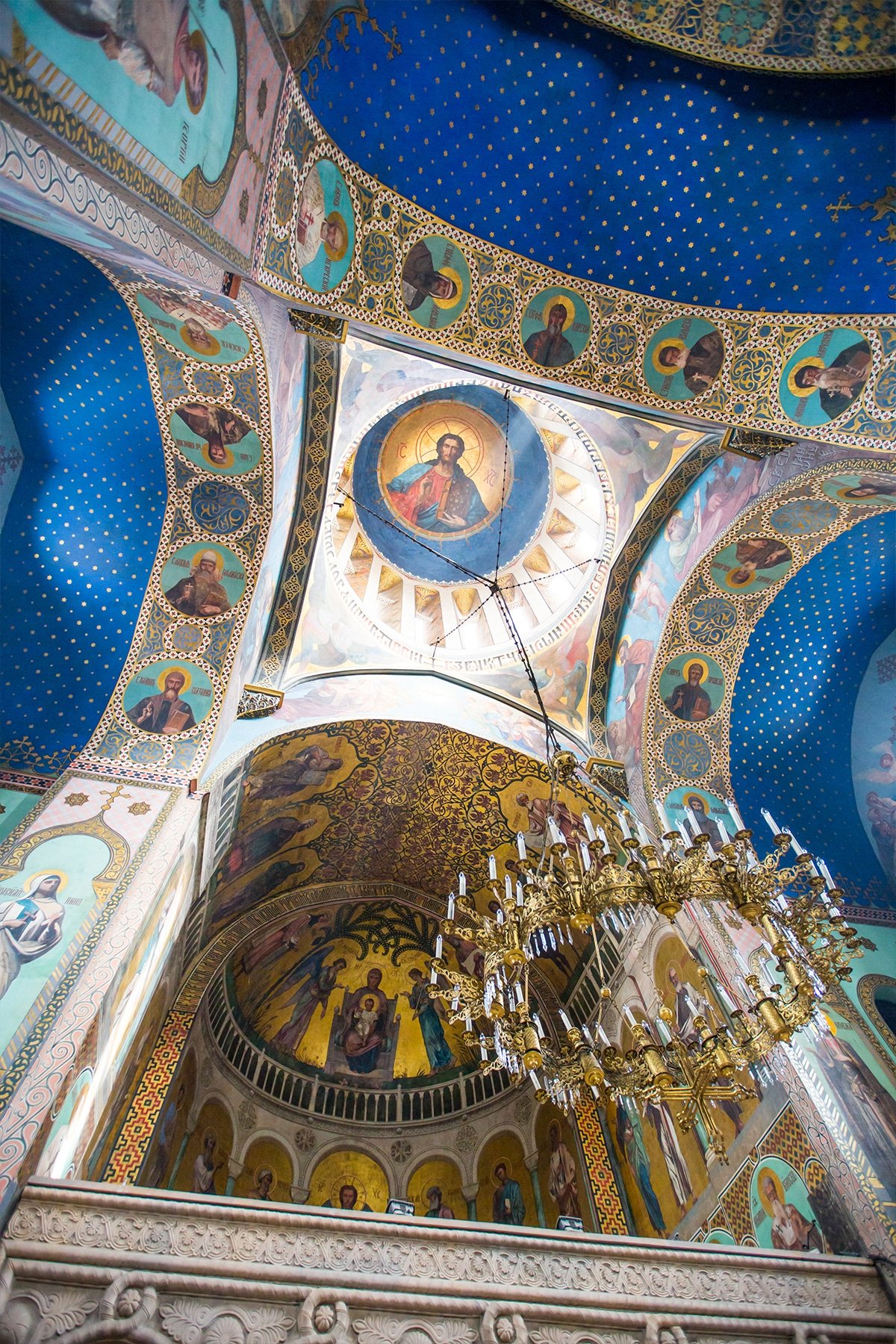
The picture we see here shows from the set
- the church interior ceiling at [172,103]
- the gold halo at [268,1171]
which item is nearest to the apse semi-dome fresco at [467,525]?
the church interior ceiling at [172,103]

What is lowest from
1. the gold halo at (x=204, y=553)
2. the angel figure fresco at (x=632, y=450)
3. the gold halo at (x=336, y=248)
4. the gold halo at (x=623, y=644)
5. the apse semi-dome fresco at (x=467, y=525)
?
the gold halo at (x=336, y=248)

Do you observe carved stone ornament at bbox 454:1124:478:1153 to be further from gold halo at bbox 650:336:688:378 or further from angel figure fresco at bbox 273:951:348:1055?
gold halo at bbox 650:336:688:378

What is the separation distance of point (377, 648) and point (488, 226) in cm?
504

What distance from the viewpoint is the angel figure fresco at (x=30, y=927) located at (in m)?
5.57

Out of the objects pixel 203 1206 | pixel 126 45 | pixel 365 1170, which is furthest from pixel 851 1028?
pixel 126 45

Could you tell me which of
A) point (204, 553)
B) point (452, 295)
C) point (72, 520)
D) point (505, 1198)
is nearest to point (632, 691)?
point (452, 295)

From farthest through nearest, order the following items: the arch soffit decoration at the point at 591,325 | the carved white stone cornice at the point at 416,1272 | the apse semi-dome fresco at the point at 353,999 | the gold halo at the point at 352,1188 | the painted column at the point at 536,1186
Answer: the apse semi-dome fresco at the point at 353,999
the gold halo at the point at 352,1188
the painted column at the point at 536,1186
the arch soffit decoration at the point at 591,325
the carved white stone cornice at the point at 416,1272

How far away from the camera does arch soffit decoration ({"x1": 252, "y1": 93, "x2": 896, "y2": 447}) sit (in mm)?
6566

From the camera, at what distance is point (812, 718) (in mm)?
9406

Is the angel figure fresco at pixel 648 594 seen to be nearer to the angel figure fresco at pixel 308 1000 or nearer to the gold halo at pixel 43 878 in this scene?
the gold halo at pixel 43 878

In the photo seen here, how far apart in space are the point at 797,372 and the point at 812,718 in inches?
168

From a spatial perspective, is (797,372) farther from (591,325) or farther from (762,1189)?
(762,1189)

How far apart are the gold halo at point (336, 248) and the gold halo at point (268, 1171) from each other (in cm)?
1146

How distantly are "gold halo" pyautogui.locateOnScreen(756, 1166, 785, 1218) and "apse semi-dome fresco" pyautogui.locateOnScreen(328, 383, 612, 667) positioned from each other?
20.4ft
